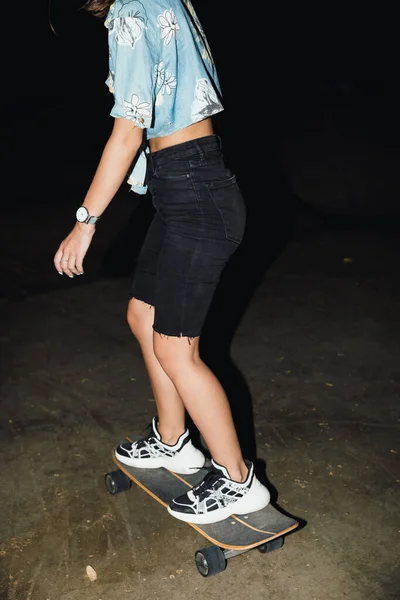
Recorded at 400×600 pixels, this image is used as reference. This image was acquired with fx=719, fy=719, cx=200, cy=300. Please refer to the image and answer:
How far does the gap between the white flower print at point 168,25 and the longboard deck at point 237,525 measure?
166 cm

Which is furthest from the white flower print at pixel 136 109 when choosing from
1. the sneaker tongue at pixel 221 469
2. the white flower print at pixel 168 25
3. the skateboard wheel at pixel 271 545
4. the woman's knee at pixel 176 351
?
the skateboard wheel at pixel 271 545

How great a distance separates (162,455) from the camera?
2969mm

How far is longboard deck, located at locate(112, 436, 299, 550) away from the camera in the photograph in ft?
8.21

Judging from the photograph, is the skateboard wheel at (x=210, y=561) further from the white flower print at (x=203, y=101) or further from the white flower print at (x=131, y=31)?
the white flower print at (x=131, y=31)

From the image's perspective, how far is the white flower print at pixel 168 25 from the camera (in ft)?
7.22

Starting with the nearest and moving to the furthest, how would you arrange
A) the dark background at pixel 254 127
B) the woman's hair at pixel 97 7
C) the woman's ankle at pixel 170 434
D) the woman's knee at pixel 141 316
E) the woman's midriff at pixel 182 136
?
the woman's hair at pixel 97 7
the woman's midriff at pixel 182 136
the woman's knee at pixel 141 316
the woman's ankle at pixel 170 434
the dark background at pixel 254 127

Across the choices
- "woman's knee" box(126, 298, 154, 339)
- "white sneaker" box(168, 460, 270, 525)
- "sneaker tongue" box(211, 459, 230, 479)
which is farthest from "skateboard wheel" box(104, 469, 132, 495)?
"woman's knee" box(126, 298, 154, 339)

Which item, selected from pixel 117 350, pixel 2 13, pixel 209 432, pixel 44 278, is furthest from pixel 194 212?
pixel 2 13

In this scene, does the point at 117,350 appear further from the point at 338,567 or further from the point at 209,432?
the point at 338,567

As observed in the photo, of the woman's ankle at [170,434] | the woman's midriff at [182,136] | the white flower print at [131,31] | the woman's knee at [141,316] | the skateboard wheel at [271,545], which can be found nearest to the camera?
the white flower print at [131,31]

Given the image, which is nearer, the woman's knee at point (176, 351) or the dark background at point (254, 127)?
the woman's knee at point (176, 351)

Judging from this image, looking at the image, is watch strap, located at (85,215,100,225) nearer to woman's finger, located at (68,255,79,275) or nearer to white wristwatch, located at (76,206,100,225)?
white wristwatch, located at (76,206,100,225)

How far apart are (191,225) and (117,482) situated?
1.21 meters

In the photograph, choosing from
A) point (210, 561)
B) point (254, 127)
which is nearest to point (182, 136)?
point (210, 561)
